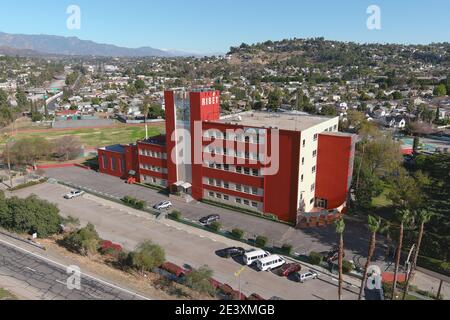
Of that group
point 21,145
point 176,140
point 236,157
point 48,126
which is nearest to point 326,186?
point 236,157

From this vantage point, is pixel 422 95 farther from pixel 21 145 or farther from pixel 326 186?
pixel 21 145

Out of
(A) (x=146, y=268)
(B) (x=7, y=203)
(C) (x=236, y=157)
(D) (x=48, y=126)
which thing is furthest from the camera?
(D) (x=48, y=126)

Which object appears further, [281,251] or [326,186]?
[326,186]

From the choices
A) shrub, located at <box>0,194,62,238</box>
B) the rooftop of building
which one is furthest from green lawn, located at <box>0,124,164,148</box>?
shrub, located at <box>0,194,62,238</box>

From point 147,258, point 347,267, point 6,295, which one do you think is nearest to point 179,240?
point 147,258

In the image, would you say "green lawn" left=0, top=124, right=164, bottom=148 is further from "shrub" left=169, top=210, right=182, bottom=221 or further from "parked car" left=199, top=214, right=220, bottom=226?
"parked car" left=199, top=214, right=220, bottom=226

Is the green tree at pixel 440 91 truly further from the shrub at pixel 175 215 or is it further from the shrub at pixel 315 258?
the shrub at pixel 175 215
